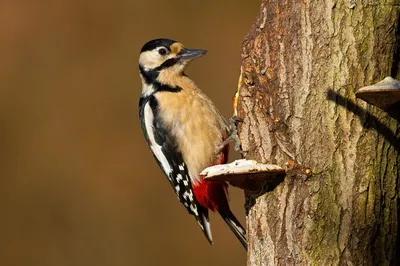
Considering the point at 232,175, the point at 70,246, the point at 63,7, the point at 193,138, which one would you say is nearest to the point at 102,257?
the point at 70,246

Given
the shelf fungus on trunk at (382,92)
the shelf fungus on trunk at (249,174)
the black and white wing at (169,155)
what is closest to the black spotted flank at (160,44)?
the black and white wing at (169,155)

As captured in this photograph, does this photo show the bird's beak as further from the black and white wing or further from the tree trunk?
the tree trunk

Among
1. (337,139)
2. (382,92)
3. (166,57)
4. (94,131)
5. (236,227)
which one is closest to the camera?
(382,92)

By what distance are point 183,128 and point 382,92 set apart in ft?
6.80

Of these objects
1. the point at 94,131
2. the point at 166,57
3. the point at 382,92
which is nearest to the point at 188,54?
the point at 166,57

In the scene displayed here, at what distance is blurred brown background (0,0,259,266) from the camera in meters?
7.41

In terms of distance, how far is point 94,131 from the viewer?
307 inches

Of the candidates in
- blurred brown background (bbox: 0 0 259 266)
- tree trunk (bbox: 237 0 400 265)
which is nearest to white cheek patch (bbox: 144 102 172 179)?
tree trunk (bbox: 237 0 400 265)

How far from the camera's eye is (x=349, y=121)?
284cm

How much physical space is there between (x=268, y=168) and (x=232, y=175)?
128 mm

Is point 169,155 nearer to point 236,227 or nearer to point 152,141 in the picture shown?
point 152,141

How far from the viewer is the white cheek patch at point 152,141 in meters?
4.61

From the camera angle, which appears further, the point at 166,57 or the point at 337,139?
the point at 166,57

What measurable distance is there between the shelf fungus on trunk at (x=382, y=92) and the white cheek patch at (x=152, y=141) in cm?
206
